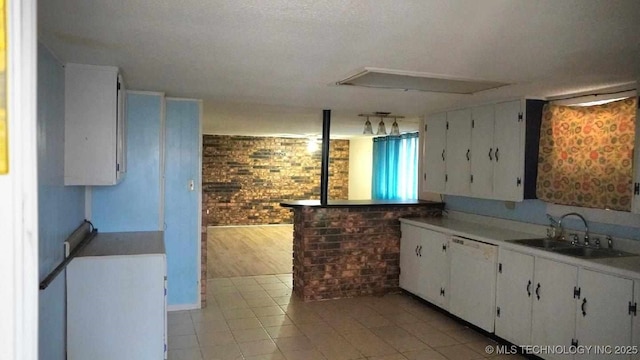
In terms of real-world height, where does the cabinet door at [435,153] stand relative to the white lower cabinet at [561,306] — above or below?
above

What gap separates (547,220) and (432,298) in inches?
53.3

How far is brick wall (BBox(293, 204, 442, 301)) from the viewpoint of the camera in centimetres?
494

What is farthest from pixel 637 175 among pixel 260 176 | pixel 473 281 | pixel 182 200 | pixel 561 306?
pixel 260 176

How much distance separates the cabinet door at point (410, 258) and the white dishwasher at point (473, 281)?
59 cm

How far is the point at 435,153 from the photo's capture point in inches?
199

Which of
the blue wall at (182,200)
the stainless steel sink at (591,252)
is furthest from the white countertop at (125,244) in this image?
the stainless steel sink at (591,252)

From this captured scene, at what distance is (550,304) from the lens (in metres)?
3.27

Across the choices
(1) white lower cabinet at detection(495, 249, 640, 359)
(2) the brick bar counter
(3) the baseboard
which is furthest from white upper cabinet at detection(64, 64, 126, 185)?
(1) white lower cabinet at detection(495, 249, 640, 359)

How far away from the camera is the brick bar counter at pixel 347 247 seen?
4.94m

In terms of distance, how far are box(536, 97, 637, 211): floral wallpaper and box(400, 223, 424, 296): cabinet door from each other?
4.58ft

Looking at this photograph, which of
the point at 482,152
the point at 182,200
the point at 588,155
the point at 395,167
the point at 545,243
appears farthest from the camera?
the point at 395,167

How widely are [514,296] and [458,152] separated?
1609mm

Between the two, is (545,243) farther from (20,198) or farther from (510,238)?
(20,198)

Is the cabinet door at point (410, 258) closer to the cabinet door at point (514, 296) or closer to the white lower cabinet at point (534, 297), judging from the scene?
the white lower cabinet at point (534, 297)
